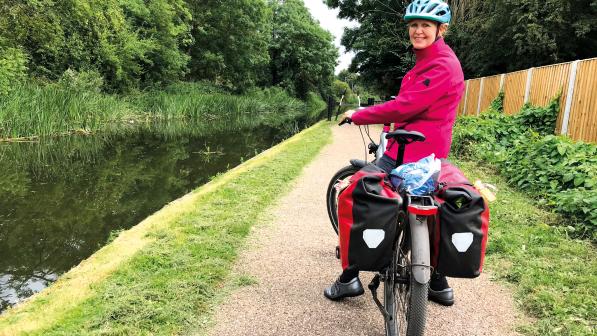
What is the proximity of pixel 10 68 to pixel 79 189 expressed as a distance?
28.4ft

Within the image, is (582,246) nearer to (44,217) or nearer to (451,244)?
(451,244)

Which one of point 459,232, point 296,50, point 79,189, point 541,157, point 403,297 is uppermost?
point 296,50

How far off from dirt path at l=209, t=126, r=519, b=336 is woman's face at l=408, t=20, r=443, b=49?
6.13 feet

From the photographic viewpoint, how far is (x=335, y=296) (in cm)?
326

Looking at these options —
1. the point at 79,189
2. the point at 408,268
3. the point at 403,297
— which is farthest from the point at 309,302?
the point at 79,189

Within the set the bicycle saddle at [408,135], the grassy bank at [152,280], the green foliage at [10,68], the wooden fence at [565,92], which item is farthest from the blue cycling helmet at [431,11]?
the green foliage at [10,68]

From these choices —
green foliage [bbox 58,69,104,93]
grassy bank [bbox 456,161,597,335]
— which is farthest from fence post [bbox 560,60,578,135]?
green foliage [bbox 58,69,104,93]

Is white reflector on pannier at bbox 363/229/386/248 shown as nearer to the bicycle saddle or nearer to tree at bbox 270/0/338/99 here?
the bicycle saddle

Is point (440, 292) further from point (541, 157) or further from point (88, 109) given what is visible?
point (88, 109)

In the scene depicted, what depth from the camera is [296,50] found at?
47188mm

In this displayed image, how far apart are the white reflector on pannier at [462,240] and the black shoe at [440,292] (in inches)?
42.2

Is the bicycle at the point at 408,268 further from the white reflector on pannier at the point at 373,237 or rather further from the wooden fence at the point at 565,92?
the wooden fence at the point at 565,92

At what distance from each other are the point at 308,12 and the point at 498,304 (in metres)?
58.1

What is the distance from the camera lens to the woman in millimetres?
2504
